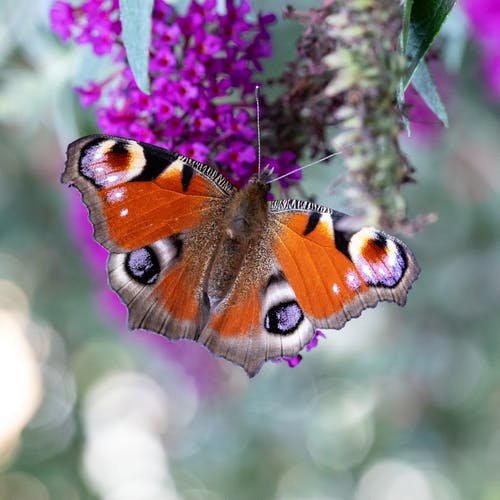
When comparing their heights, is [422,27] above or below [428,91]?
above

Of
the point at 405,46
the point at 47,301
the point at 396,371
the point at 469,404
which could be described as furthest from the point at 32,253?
the point at 405,46

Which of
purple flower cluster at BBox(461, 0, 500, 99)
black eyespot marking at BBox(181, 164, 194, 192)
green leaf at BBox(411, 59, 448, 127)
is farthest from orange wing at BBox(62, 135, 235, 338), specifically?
purple flower cluster at BBox(461, 0, 500, 99)

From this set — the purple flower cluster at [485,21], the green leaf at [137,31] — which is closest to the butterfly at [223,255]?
the green leaf at [137,31]

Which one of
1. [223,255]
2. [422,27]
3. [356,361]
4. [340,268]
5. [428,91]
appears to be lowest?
[356,361]

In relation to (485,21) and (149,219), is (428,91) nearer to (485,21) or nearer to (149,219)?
(149,219)

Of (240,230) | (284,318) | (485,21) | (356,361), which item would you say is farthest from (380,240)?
(356,361)

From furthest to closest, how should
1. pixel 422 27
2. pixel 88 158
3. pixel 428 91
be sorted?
pixel 88 158 → pixel 428 91 → pixel 422 27
